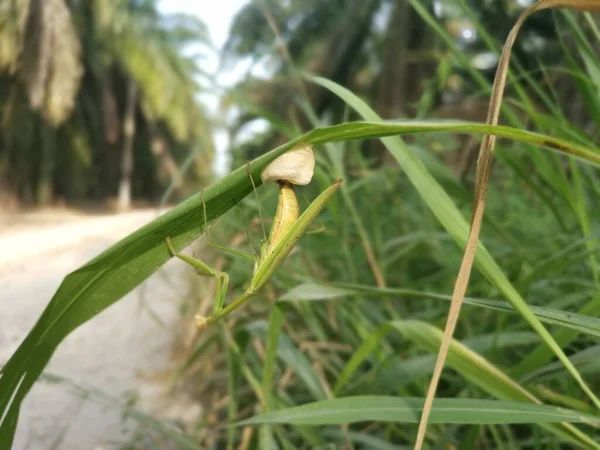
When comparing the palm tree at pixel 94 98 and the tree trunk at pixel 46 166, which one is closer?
the palm tree at pixel 94 98

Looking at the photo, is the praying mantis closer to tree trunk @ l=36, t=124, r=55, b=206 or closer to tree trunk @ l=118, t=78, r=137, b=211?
tree trunk @ l=36, t=124, r=55, b=206

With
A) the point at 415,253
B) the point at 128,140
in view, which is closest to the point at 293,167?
the point at 415,253

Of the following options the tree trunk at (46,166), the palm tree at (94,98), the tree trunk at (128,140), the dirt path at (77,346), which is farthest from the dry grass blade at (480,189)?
the tree trunk at (128,140)

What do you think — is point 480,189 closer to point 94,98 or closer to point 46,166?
point 46,166

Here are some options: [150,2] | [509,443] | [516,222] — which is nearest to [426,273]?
[516,222]

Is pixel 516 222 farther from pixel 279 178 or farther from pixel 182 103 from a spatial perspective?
pixel 182 103

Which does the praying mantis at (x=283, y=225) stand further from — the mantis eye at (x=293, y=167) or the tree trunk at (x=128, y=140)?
the tree trunk at (x=128, y=140)

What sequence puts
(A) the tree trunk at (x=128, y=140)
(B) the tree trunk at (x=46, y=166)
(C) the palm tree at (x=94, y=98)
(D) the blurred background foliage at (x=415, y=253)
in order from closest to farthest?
(D) the blurred background foliage at (x=415, y=253) < (C) the palm tree at (x=94, y=98) < (B) the tree trunk at (x=46, y=166) < (A) the tree trunk at (x=128, y=140)

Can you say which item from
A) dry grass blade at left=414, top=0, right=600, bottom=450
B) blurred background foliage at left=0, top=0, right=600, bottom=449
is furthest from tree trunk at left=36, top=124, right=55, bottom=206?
dry grass blade at left=414, top=0, right=600, bottom=450

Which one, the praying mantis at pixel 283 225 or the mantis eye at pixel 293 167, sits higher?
the mantis eye at pixel 293 167
